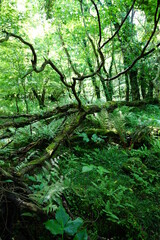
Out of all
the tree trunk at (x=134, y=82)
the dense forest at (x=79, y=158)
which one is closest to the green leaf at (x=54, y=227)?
the dense forest at (x=79, y=158)

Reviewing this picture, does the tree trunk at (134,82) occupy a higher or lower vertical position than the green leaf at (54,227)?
Result: higher

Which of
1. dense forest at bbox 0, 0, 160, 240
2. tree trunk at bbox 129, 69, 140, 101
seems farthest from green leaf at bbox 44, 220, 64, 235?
tree trunk at bbox 129, 69, 140, 101

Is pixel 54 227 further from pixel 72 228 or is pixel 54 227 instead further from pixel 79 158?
pixel 79 158

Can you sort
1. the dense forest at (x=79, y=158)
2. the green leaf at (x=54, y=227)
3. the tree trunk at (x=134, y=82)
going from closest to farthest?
the green leaf at (x=54, y=227)
the dense forest at (x=79, y=158)
the tree trunk at (x=134, y=82)

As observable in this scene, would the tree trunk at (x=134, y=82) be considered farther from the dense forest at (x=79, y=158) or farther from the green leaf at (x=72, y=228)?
the green leaf at (x=72, y=228)

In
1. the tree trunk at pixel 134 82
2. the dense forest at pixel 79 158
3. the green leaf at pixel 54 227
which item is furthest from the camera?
the tree trunk at pixel 134 82

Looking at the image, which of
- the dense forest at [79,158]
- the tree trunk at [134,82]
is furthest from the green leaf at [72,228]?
the tree trunk at [134,82]

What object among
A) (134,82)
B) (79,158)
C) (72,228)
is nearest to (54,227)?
(72,228)

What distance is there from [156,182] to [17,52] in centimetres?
885

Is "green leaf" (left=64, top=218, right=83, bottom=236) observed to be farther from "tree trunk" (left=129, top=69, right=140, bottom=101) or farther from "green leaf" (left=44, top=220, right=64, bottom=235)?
"tree trunk" (left=129, top=69, right=140, bottom=101)

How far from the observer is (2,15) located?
8289 mm

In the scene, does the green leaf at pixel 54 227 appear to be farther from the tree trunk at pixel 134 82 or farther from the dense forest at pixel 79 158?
the tree trunk at pixel 134 82

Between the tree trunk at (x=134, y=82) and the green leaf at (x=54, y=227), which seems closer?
the green leaf at (x=54, y=227)

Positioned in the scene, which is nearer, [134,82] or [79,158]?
[79,158]
